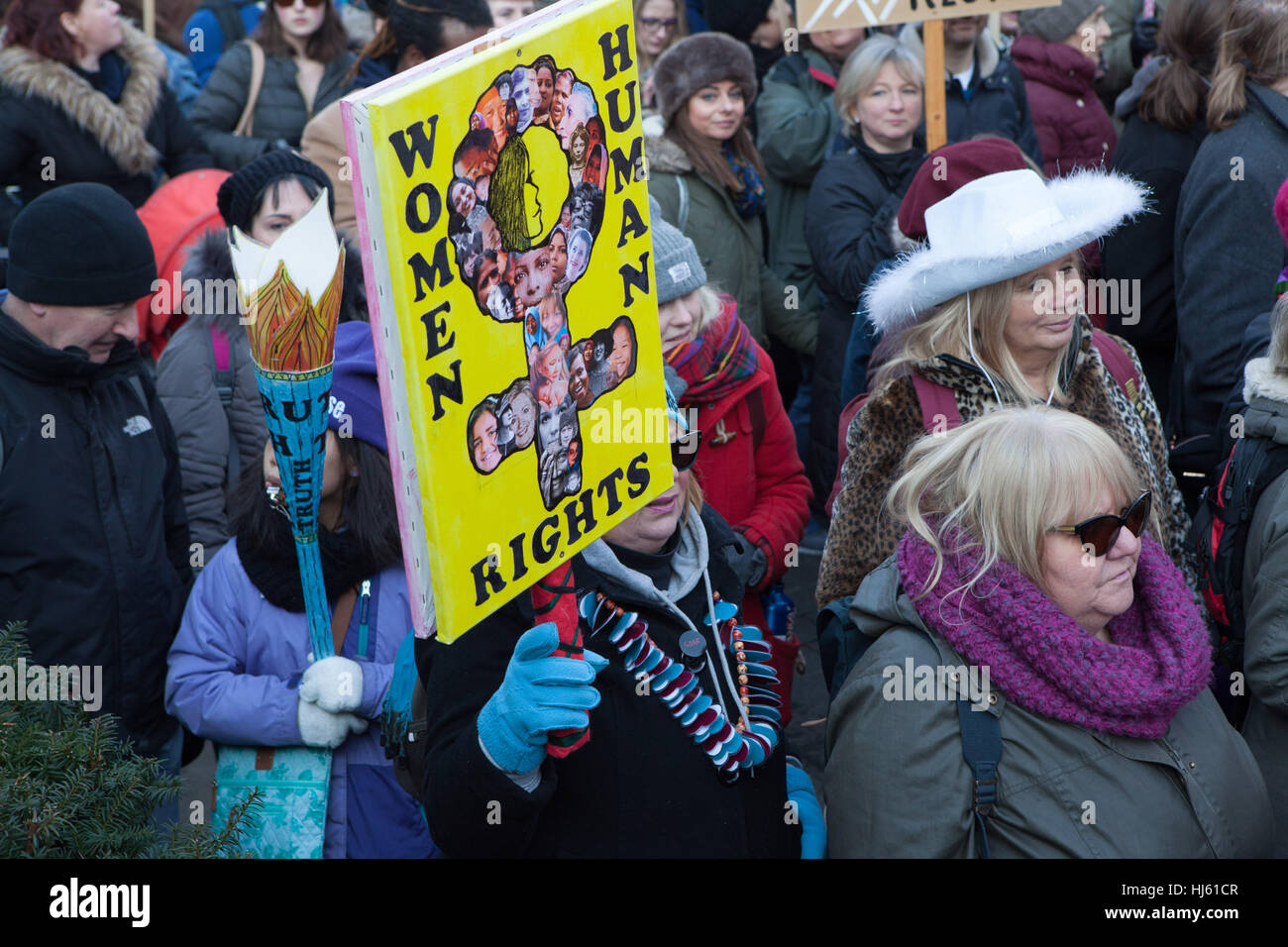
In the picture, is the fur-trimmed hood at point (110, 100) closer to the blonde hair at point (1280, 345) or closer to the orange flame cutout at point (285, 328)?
the orange flame cutout at point (285, 328)

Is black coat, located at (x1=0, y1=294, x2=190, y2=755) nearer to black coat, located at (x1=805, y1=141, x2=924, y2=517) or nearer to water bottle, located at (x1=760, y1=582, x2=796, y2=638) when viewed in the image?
water bottle, located at (x1=760, y1=582, x2=796, y2=638)

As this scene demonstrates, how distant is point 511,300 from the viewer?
6.24ft

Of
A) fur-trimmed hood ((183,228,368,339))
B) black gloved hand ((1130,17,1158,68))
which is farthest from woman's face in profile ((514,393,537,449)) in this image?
black gloved hand ((1130,17,1158,68))

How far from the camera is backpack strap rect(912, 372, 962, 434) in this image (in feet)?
10.5

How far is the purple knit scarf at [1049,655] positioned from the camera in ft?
7.85

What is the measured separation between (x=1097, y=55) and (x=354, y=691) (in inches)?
251

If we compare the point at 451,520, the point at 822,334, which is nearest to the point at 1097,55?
the point at 822,334

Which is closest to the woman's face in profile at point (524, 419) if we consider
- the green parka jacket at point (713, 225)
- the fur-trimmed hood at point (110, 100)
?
the green parka jacket at point (713, 225)

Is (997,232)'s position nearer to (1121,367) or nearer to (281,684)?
(1121,367)

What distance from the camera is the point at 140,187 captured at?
18.4ft

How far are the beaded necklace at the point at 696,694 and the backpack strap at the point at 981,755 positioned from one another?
38 cm

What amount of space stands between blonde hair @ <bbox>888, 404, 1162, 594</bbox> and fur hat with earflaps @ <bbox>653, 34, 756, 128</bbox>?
3177mm

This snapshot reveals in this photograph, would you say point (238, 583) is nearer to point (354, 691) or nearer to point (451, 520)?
point (354, 691)
